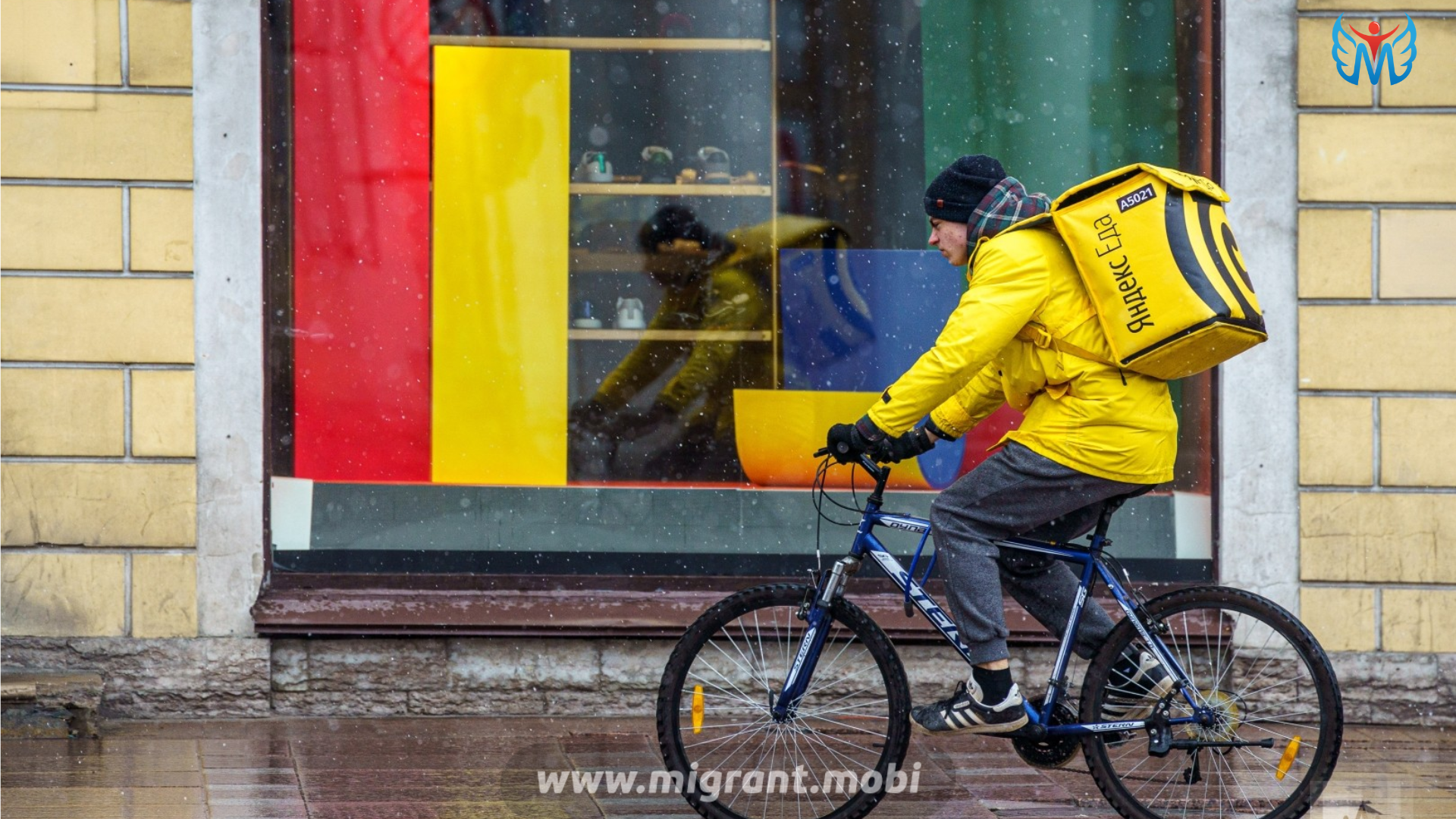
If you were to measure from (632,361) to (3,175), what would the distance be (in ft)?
8.41

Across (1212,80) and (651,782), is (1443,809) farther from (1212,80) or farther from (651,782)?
(1212,80)

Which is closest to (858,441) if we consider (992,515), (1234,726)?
(992,515)

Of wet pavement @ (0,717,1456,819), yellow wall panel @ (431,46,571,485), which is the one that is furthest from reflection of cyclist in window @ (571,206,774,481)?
wet pavement @ (0,717,1456,819)

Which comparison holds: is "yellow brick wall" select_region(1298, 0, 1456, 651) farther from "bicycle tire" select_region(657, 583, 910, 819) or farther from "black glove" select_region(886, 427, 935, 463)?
"bicycle tire" select_region(657, 583, 910, 819)

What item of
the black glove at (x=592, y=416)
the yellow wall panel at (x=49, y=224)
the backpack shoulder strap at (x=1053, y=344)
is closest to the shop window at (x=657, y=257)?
the black glove at (x=592, y=416)

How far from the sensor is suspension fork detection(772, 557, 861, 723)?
4406 millimetres

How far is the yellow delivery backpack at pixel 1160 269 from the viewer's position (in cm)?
409

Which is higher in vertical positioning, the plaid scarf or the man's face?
the plaid scarf

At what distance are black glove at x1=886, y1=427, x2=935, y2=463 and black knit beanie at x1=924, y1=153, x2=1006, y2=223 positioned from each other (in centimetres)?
63

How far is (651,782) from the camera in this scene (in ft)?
16.7

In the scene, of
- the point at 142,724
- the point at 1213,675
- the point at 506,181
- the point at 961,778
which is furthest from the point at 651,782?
the point at 506,181

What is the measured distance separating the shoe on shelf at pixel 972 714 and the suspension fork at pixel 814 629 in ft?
1.10

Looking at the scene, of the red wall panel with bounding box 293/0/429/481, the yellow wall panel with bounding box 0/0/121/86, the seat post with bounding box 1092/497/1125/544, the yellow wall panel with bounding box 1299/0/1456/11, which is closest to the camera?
the seat post with bounding box 1092/497/1125/544

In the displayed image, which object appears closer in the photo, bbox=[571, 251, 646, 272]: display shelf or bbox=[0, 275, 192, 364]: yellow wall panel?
bbox=[0, 275, 192, 364]: yellow wall panel
